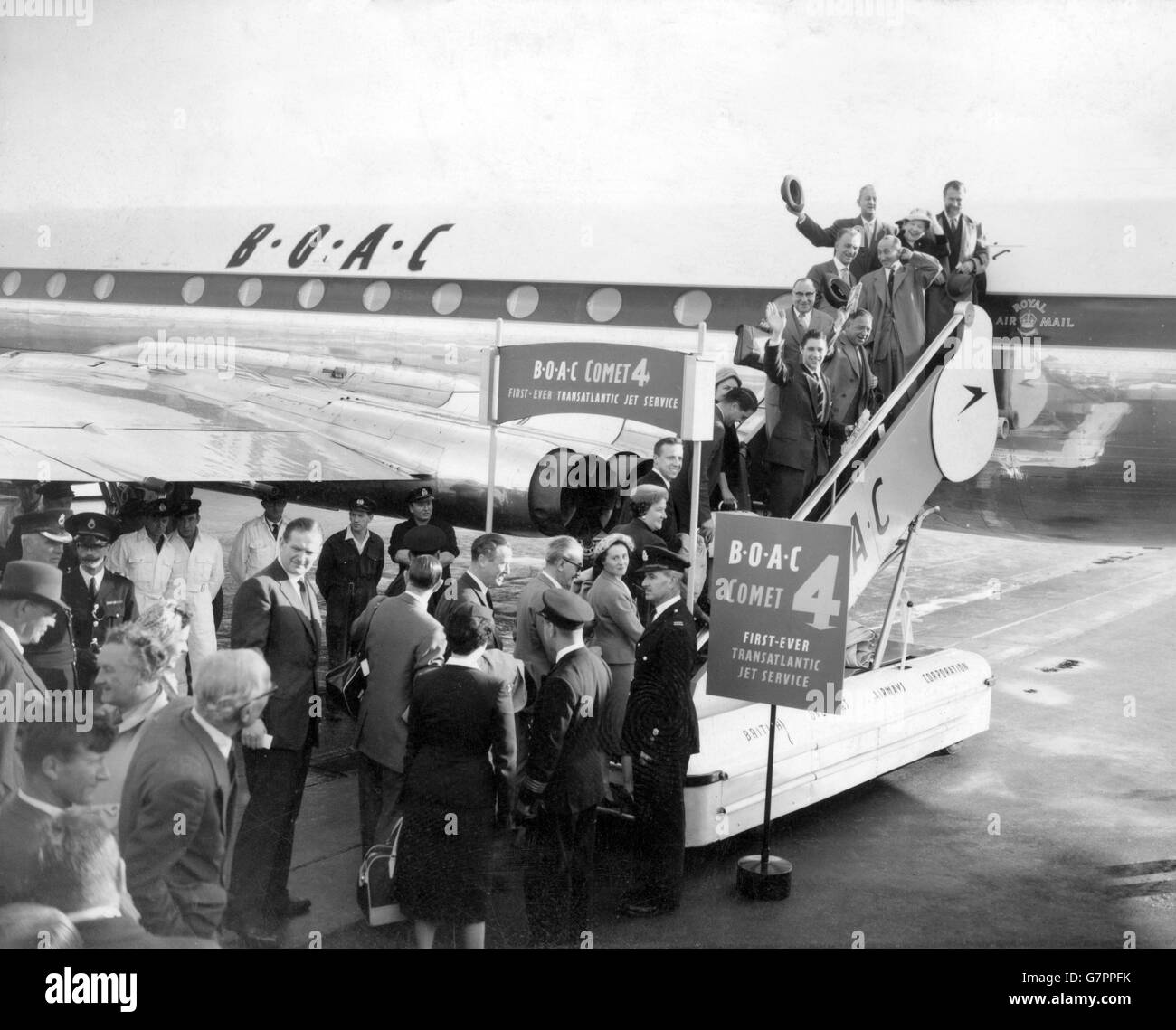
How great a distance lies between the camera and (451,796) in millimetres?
4934

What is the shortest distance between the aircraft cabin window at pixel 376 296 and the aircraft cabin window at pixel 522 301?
147 centimetres

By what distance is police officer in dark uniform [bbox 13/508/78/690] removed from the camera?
656 cm

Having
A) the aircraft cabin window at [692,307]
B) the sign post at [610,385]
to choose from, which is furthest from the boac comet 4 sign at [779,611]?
the aircraft cabin window at [692,307]

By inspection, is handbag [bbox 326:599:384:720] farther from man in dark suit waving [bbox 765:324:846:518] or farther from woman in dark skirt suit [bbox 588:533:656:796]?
man in dark suit waving [bbox 765:324:846:518]

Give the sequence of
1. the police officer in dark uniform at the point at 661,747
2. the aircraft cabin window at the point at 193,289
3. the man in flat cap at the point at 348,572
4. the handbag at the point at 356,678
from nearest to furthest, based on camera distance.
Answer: the handbag at the point at 356,678 < the police officer in dark uniform at the point at 661,747 < the man in flat cap at the point at 348,572 < the aircraft cabin window at the point at 193,289

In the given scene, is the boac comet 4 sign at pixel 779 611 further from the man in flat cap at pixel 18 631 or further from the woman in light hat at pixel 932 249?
the man in flat cap at pixel 18 631

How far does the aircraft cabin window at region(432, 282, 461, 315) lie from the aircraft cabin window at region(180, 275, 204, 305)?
324cm

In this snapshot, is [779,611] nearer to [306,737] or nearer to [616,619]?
[616,619]

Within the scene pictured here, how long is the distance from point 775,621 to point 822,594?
0.30 metres

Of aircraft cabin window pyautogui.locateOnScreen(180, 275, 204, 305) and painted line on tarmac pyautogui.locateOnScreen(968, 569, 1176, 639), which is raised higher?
aircraft cabin window pyautogui.locateOnScreen(180, 275, 204, 305)

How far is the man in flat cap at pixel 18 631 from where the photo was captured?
5297mm

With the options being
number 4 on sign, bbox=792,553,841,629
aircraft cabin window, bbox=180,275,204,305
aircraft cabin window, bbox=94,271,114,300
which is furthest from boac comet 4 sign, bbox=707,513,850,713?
aircraft cabin window, bbox=94,271,114,300

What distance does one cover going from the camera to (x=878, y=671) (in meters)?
8.33

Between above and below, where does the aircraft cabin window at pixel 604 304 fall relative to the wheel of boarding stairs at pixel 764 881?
above
